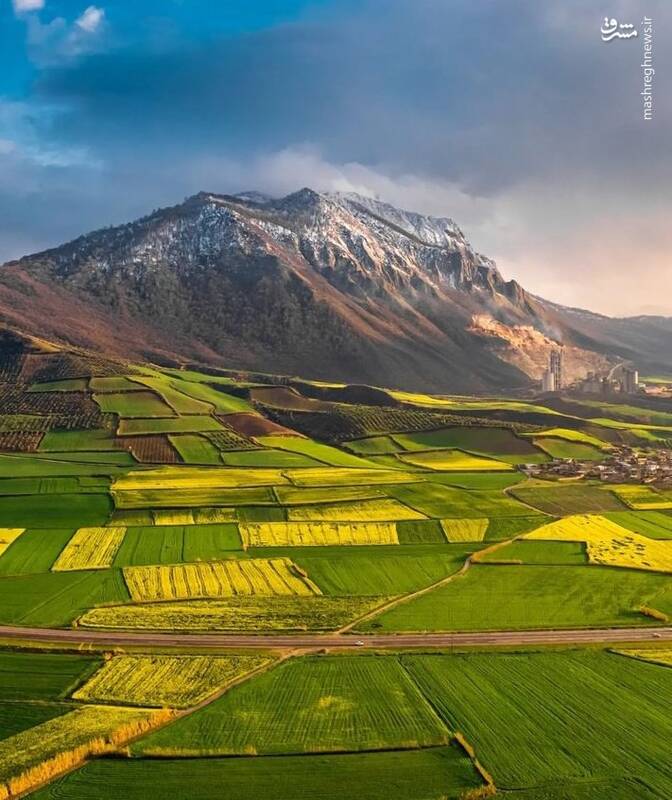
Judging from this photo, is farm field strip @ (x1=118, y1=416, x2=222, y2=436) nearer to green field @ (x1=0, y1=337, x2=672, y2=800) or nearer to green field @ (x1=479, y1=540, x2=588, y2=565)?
green field @ (x1=0, y1=337, x2=672, y2=800)

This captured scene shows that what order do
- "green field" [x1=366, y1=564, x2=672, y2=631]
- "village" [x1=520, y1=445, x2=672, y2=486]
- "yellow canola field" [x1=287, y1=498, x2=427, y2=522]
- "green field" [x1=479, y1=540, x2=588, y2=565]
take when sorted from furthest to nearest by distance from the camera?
"village" [x1=520, y1=445, x2=672, y2=486]
"yellow canola field" [x1=287, y1=498, x2=427, y2=522]
"green field" [x1=479, y1=540, x2=588, y2=565]
"green field" [x1=366, y1=564, x2=672, y2=631]

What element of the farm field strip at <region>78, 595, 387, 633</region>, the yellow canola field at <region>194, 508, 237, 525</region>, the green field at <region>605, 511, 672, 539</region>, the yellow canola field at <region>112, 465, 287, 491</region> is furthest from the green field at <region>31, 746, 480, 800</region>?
the yellow canola field at <region>112, 465, 287, 491</region>

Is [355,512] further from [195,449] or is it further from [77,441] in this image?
[77,441]

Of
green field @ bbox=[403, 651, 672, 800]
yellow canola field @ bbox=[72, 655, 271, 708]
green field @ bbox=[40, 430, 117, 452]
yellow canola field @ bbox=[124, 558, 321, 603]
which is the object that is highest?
green field @ bbox=[40, 430, 117, 452]

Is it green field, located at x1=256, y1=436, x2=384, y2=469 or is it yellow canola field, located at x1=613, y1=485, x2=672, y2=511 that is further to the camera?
green field, located at x1=256, y1=436, x2=384, y2=469

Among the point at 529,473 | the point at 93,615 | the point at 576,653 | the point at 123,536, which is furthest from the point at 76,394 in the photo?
the point at 576,653

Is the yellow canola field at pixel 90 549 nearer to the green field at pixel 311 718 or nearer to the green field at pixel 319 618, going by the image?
the green field at pixel 319 618

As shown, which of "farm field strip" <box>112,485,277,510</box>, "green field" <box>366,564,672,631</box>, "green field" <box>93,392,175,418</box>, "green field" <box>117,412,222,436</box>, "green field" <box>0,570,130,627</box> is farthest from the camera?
"green field" <box>93,392,175,418</box>
